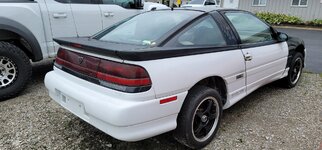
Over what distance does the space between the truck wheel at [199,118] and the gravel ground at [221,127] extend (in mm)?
161

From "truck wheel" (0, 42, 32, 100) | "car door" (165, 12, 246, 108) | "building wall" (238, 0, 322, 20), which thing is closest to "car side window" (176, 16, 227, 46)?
"car door" (165, 12, 246, 108)

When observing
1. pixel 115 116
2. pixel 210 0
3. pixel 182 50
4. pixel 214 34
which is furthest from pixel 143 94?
pixel 210 0

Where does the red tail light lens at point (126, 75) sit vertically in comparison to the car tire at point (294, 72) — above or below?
above

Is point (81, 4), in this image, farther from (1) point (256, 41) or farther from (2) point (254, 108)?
(2) point (254, 108)

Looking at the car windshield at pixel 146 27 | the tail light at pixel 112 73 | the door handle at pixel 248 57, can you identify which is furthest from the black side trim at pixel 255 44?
Answer: the tail light at pixel 112 73

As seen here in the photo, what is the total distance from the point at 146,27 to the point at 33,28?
225cm

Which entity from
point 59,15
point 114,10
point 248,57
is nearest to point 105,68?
point 248,57

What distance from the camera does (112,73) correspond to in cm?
225

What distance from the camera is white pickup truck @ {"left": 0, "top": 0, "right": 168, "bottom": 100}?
389 centimetres

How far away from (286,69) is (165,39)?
106 inches

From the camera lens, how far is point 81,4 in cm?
488

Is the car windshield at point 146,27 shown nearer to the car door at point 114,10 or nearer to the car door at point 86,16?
the car door at point 86,16

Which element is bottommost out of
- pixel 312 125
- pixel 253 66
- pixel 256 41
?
pixel 312 125

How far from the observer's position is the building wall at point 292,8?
17375 millimetres
